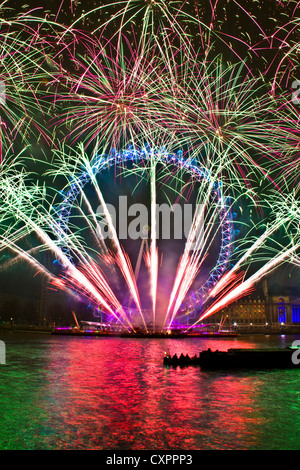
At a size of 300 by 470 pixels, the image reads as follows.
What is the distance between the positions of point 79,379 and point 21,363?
9.73 metres

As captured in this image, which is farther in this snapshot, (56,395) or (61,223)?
(61,223)

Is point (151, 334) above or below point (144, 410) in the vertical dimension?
below

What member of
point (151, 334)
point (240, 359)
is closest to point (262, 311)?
point (151, 334)

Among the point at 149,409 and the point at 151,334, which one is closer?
the point at 149,409

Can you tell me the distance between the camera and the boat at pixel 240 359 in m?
33.1

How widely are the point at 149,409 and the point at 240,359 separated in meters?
20.3

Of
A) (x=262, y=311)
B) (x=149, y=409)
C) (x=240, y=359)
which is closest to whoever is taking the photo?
(x=149, y=409)

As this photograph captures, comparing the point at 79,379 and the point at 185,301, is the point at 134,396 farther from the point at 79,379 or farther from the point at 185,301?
the point at 185,301

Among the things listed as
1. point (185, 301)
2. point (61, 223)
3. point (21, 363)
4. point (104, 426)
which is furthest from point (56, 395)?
point (185, 301)

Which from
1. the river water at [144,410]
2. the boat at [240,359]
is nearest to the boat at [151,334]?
the boat at [240,359]

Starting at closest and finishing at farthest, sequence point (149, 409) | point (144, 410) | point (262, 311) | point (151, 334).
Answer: point (144, 410) < point (149, 409) < point (151, 334) < point (262, 311)

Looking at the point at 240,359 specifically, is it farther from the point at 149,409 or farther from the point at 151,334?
the point at 151,334

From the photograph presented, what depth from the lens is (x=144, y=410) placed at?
1625 centimetres
